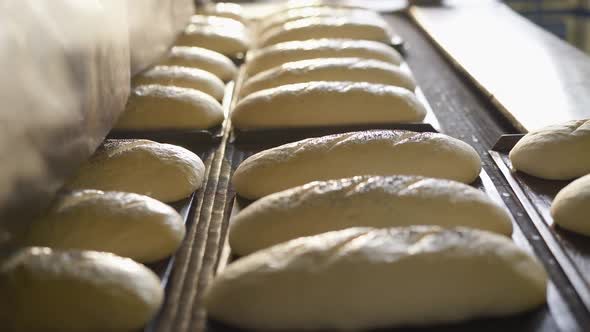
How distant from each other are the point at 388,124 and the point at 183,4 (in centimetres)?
137

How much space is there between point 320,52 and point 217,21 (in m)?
1.06

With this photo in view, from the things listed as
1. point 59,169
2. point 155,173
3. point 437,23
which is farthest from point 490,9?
point 59,169

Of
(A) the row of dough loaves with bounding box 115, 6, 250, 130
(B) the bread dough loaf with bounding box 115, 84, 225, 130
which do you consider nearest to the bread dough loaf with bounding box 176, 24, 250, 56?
(A) the row of dough loaves with bounding box 115, 6, 250, 130

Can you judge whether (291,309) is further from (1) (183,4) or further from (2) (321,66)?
(1) (183,4)

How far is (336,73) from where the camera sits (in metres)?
2.31

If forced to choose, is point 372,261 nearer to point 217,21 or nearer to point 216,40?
point 216,40

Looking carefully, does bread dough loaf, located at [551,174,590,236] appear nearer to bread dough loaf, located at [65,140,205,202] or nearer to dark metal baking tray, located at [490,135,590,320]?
dark metal baking tray, located at [490,135,590,320]

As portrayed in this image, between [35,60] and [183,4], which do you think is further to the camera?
[183,4]

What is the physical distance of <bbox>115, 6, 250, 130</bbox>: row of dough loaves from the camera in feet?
6.82

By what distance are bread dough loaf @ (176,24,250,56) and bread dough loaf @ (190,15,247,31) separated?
229 millimetres

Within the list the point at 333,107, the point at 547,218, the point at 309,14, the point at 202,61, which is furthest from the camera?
the point at 309,14

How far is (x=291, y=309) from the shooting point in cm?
112

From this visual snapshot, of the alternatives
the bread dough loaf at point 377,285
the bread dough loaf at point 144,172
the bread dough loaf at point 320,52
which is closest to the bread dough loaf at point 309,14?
the bread dough loaf at point 320,52

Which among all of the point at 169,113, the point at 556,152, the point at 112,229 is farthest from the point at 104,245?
the point at 556,152
